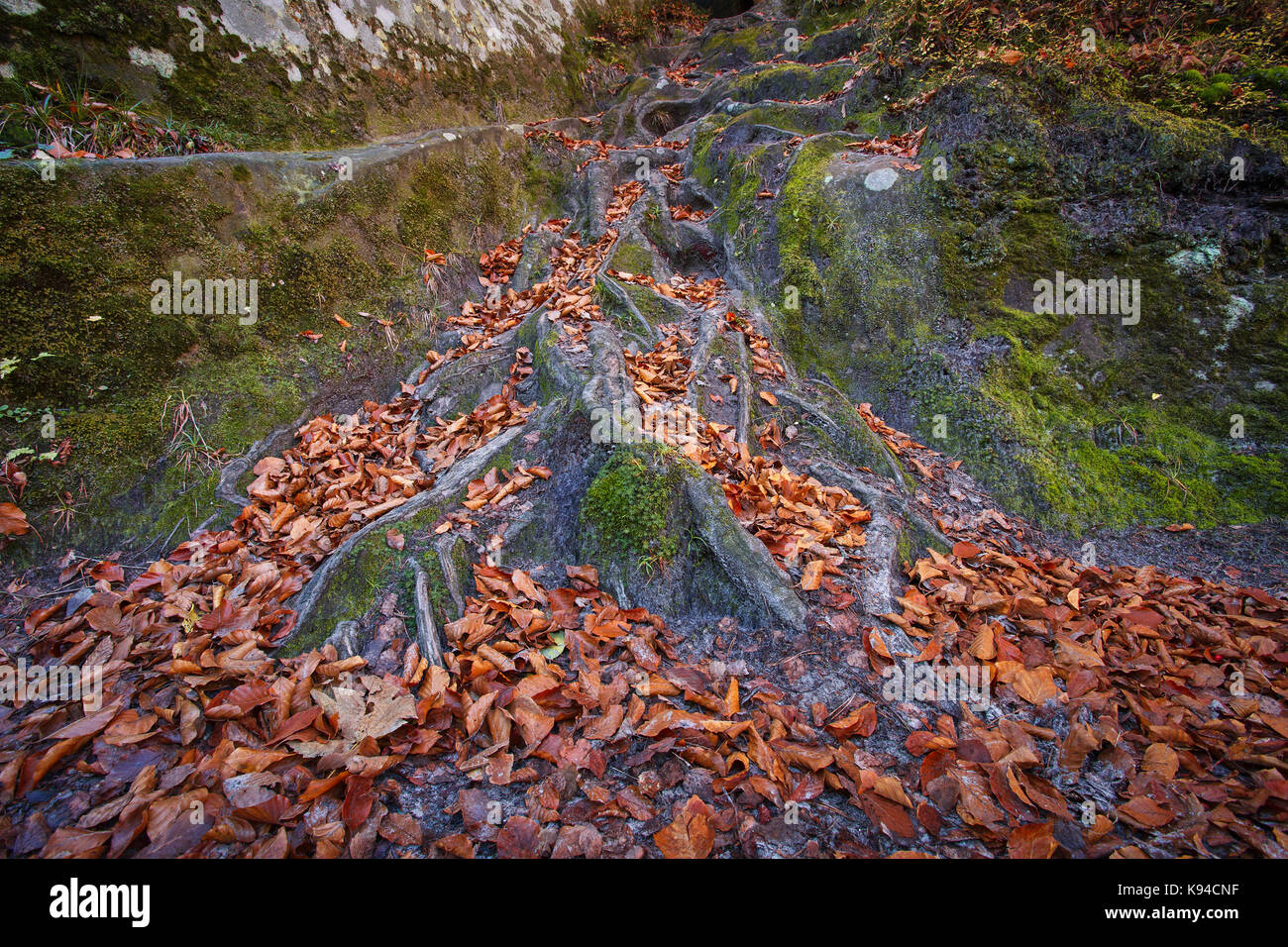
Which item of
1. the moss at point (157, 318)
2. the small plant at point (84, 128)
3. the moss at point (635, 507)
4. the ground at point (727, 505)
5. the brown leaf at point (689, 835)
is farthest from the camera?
the small plant at point (84, 128)

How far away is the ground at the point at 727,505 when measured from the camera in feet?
5.99

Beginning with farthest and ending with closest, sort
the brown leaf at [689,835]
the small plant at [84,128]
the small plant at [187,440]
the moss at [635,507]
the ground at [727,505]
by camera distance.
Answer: the small plant at [187,440] < the small plant at [84,128] < the moss at [635,507] < the ground at [727,505] < the brown leaf at [689,835]

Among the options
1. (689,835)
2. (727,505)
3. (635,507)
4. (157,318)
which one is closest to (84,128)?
(157,318)

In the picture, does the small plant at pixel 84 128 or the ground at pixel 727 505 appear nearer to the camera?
the ground at pixel 727 505

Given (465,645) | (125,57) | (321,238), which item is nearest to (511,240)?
(321,238)

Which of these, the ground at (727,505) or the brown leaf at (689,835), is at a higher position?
the ground at (727,505)

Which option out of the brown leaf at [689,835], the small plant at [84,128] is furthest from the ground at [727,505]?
the small plant at [84,128]

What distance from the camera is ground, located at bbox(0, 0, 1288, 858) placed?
183 cm

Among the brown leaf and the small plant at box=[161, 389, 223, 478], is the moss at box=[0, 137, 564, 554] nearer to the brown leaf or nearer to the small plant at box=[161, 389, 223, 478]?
the small plant at box=[161, 389, 223, 478]

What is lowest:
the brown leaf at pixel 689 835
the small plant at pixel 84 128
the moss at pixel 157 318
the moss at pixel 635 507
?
the brown leaf at pixel 689 835

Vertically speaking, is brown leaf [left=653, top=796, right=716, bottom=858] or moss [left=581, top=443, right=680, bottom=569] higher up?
moss [left=581, top=443, right=680, bottom=569]

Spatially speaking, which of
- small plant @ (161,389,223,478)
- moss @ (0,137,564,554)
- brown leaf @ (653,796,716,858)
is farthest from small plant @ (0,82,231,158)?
brown leaf @ (653,796,716,858)

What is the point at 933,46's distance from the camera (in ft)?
17.7

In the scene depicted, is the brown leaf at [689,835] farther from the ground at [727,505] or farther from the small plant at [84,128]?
the small plant at [84,128]
